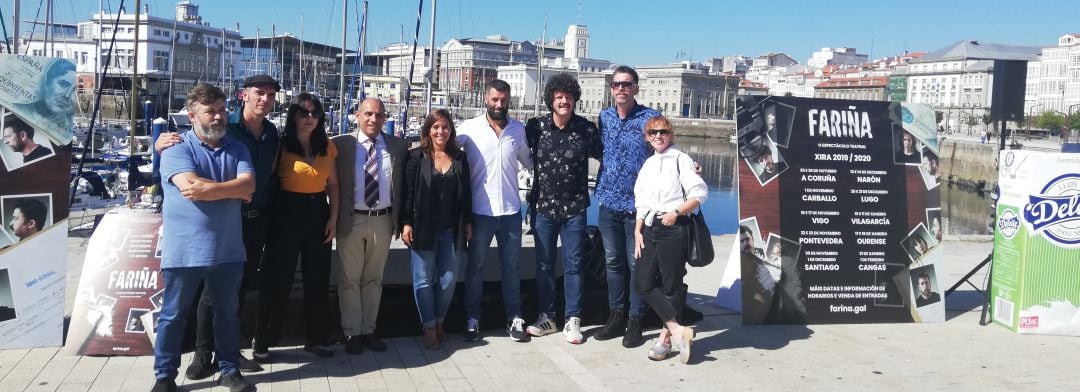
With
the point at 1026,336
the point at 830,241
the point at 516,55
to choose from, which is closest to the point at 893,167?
the point at 830,241

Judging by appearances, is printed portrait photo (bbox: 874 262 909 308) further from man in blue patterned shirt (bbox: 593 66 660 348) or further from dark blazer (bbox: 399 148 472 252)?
dark blazer (bbox: 399 148 472 252)

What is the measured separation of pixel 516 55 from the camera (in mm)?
182000

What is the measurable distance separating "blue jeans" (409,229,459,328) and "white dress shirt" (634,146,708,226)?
130cm

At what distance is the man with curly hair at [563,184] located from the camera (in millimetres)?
5816

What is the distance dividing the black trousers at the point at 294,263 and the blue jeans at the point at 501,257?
98cm

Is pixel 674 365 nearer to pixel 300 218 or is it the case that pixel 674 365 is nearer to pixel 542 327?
pixel 542 327

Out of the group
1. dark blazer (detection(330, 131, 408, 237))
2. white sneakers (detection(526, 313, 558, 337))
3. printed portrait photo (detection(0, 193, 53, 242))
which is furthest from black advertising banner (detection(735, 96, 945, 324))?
printed portrait photo (detection(0, 193, 53, 242))

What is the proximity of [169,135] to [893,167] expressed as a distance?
5391mm

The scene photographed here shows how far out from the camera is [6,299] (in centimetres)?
533

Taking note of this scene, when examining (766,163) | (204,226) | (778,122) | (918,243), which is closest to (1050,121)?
(918,243)

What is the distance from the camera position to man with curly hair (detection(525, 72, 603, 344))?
5.82 meters

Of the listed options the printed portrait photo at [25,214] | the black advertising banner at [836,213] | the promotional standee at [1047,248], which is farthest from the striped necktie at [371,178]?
the promotional standee at [1047,248]

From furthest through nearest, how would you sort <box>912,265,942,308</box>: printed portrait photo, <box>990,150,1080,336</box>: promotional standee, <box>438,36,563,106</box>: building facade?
<box>438,36,563,106</box>: building facade
<box>912,265,942,308</box>: printed portrait photo
<box>990,150,1080,336</box>: promotional standee

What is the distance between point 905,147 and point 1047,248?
4.19 ft
